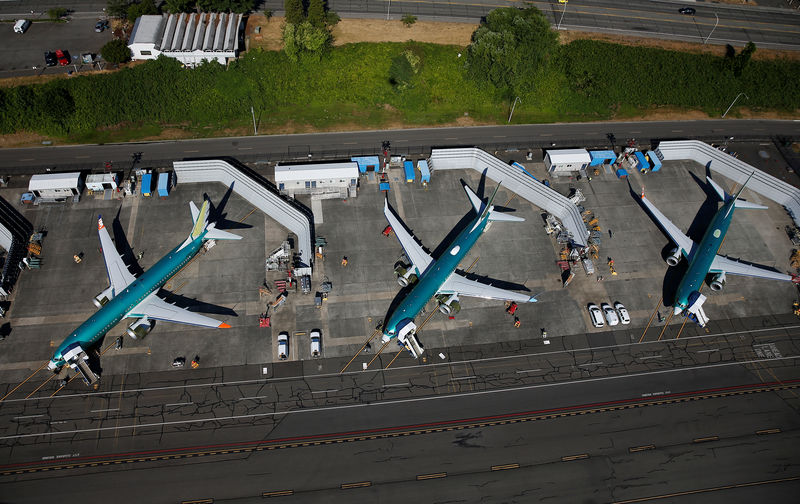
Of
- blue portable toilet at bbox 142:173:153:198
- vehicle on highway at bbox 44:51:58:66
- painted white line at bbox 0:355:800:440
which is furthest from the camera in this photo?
vehicle on highway at bbox 44:51:58:66

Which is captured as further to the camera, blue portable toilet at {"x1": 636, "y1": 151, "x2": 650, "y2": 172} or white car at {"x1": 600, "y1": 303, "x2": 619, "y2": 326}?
blue portable toilet at {"x1": 636, "y1": 151, "x2": 650, "y2": 172}

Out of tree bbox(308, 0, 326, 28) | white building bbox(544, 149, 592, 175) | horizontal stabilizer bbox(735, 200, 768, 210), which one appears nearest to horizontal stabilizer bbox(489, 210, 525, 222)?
white building bbox(544, 149, 592, 175)

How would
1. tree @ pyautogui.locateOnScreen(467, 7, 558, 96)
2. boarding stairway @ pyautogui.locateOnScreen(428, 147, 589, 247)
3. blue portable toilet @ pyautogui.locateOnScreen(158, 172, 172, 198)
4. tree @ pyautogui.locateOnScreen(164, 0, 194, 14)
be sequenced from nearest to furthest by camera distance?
blue portable toilet @ pyautogui.locateOnScreen(158, 172, 172, 198)
boarding stairway @ pyautogui.locateOnScreen(428, 147, 589, 247)
tree @ pyautogui.locateOnScreen(467, 7, 558, 96)
tree @ pyautogui.locateOnScreen(164, 0, 194, 14)

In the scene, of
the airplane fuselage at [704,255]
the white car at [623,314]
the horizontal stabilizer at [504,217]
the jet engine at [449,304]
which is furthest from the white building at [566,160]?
the jet engine at [449,304]

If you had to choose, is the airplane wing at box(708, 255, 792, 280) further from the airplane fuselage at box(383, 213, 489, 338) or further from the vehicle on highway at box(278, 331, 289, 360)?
the vehicle on highway at box(278, 331, 289, 360)

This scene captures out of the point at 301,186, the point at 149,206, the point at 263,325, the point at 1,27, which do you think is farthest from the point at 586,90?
the point at 1,27

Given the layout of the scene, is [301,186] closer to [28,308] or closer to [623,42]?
[28,308]

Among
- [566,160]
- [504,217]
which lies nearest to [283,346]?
[504,217]
